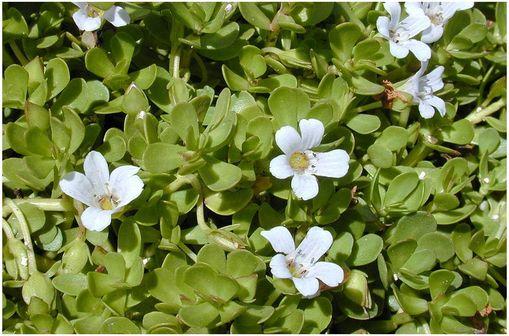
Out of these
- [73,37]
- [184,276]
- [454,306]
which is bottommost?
[454,306]

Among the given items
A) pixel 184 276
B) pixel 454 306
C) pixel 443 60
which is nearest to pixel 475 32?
pixel 443 60

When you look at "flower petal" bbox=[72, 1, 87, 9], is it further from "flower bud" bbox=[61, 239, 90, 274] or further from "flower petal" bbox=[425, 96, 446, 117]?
"flower petal" bbox=[425, 96, 446, 117]

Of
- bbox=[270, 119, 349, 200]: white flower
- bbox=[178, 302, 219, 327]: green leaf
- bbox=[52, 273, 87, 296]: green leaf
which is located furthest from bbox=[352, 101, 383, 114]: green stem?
bbox=[52, 273, 87, 296]: green leaf

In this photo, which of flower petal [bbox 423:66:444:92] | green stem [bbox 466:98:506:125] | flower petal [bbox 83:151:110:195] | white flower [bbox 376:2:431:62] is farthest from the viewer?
green stem [bbox 466:98:506:125]

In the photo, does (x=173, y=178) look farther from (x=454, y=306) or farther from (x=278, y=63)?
(x=454, y=306)

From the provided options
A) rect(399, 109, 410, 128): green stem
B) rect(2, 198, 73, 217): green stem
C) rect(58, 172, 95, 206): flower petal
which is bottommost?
rect(399, 109, 410, 128): green stem

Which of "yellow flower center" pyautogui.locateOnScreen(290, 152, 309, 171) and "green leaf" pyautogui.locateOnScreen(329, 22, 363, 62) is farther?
"green leaf" pyautogui.locateOnScreen(329, 22, 363, 62)

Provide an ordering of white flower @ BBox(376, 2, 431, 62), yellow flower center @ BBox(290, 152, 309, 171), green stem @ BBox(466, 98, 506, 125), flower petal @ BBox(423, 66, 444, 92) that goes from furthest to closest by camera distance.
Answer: green stem @ BBox(466, 98, 506, 125) → flower petal @ BBox(423, 66, 444, 92) → white flower @ BBox(376, 2, 431, 62) → yellow flower center @ BBox(290, 152, 309, 171)

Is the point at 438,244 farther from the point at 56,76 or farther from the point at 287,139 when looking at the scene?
the point at 56,76
